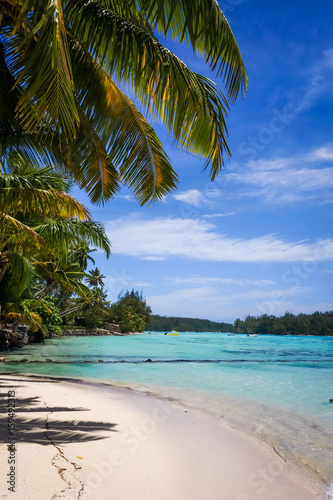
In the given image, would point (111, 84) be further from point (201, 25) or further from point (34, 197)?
point (34, 197)

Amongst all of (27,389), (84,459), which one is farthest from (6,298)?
(84,459)

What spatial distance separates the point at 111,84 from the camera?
4973 mm

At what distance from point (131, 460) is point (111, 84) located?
4694 mm

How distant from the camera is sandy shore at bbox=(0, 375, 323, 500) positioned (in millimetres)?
3016

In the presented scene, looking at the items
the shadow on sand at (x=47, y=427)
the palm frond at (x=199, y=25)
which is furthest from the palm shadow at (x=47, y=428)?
the palm frond at (x=199, y=25)

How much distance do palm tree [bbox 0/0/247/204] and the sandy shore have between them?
10.3 feet

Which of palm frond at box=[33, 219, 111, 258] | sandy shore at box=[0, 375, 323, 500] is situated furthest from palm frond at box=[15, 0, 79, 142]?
palm frond at box=[33, 219, 111, 258]

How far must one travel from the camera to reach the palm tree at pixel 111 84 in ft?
10.6

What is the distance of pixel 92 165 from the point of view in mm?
5547

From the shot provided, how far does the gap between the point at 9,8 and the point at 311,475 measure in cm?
629

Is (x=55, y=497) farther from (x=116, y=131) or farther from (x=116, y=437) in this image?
(x=116, y=131)

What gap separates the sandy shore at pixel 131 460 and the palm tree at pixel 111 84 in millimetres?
3127

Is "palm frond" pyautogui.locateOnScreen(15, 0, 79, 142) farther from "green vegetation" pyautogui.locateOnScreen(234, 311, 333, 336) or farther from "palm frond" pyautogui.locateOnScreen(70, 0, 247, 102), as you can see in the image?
"green vegetation" pyautogui.locateOnScreen(234, 311, 333, 336)

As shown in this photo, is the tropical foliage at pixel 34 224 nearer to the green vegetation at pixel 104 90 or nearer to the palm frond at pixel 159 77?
the green vegetation at pixel 104 90
